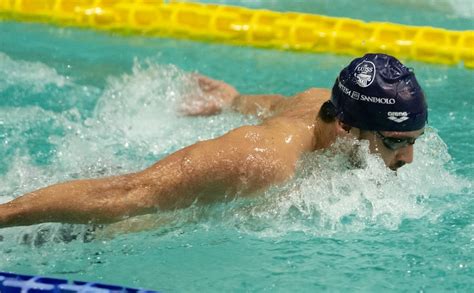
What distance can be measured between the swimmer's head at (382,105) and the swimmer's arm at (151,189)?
0.44 meters

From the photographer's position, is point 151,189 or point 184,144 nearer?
point 151,189

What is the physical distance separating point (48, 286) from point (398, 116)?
4.95 ft

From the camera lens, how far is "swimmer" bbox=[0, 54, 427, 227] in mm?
3402

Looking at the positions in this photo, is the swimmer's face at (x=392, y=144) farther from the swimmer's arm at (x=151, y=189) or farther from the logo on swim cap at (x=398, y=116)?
the swimmer's arm at (x=151, y=189)

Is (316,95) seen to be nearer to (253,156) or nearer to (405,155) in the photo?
(405,155)

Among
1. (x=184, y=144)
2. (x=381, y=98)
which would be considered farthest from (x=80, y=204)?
(x=184, y=144)

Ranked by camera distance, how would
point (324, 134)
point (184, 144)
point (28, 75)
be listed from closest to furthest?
point (324, 134)
point (184, 144)
point (28, 75)

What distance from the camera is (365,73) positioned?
3629 mm

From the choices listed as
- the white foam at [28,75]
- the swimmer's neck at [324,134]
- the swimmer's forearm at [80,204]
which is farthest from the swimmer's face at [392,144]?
the white foam at [28,75]

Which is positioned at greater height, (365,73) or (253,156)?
(365,73)

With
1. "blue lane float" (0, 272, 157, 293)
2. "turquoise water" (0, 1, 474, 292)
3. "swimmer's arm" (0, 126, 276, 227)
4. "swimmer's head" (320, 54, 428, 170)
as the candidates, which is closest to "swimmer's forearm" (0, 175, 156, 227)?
"swimmer's arm" (0, 126, 276, 227)

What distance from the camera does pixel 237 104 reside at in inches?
197

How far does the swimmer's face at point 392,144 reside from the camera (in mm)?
3650

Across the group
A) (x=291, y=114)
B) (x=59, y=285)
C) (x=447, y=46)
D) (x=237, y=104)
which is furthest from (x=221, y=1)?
(x=59, y=285)
